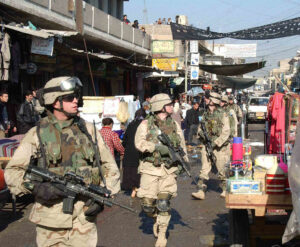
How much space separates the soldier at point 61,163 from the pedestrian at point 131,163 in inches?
202

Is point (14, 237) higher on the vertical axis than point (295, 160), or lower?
lower

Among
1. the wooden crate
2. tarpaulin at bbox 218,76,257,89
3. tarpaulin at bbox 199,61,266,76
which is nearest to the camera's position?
the wooden crate

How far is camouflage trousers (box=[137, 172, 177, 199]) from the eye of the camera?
586 cm

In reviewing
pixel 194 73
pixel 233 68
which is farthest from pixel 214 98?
pixel 194 73

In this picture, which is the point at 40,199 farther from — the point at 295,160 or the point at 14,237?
the point at 14,237

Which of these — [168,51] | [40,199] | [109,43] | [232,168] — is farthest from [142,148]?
[168,51]

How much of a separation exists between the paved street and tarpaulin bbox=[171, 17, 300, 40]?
10176 millimetres

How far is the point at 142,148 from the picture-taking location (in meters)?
5.79

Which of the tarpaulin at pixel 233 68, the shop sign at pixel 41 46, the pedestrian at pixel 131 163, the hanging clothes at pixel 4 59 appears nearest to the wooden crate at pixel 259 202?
the pedestrian at pixel 131 163

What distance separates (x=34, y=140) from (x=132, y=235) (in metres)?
3.08

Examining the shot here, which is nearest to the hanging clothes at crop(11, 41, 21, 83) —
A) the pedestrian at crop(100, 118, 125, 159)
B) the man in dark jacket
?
the pedestrian at crop(100, 118, 125, 159)

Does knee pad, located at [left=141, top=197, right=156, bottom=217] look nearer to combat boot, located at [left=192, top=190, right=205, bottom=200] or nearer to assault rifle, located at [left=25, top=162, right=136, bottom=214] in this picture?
assault rifle, located at [left=25, top=162, right=136, bottom=214]

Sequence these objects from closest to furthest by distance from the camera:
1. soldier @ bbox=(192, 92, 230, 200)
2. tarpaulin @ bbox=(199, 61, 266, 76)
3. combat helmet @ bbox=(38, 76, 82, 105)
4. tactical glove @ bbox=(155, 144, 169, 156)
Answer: combat helmet @ bbox=(38, 76, 82, 105), tactical glove @ bbox=(155, 144, 169, 156), soldier @ bbox=(192, 92, 230, 200), tarpaulin @ bbox=(199, 61, 266, 76)

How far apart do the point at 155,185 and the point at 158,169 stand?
0.21m
